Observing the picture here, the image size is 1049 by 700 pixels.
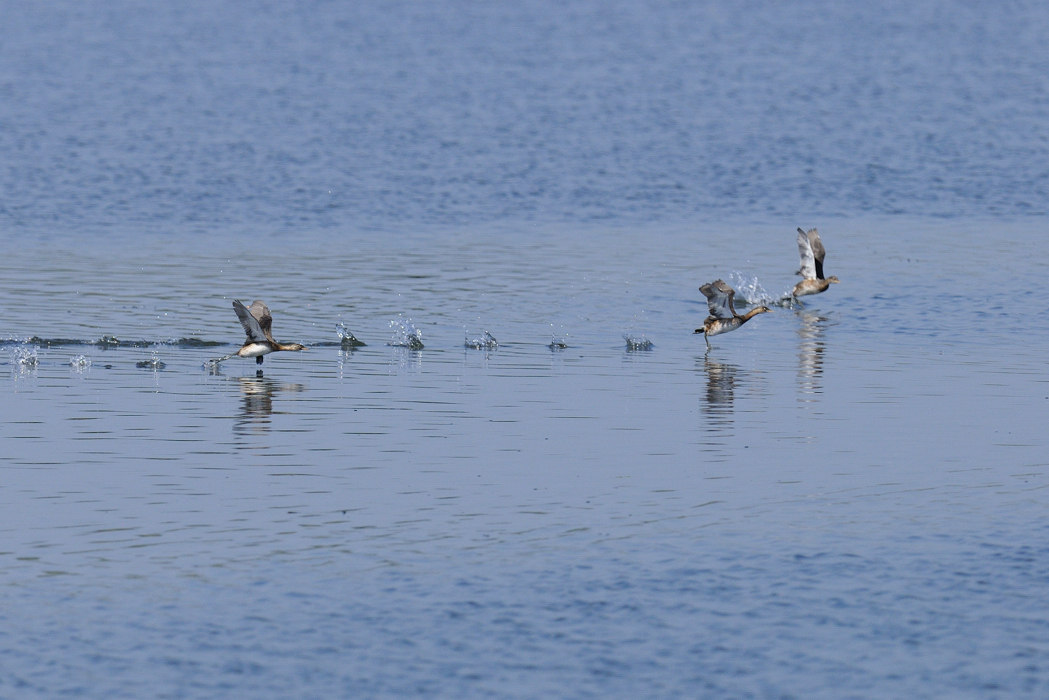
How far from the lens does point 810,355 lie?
2969 cm

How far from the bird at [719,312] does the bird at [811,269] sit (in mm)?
5274

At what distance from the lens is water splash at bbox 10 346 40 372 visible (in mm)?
27672

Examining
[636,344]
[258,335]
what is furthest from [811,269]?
[258,335]

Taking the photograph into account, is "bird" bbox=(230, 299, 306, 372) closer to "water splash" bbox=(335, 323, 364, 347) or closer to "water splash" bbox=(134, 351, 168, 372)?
"water splash" bbox=(134, 351, 168, 372)

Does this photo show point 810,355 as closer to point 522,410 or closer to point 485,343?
point 485,343

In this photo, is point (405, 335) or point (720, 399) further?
point (405, 335)

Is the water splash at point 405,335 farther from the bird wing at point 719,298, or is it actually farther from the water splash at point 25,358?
the water splash at point 25,358

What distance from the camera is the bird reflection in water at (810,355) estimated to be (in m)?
26.1

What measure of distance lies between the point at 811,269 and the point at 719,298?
7.78 m

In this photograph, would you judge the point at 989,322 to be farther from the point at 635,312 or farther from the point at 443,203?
the point at 443,203

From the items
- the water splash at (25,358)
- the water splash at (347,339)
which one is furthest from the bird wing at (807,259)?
the water splash at (25,358)

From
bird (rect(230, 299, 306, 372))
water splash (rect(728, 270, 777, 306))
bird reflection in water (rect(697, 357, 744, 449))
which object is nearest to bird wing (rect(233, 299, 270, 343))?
bird (rect(230, 299, 306, 372))

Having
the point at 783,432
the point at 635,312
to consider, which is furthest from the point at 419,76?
the point at 783,432

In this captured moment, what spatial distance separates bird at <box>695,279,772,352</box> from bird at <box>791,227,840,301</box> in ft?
17.3
